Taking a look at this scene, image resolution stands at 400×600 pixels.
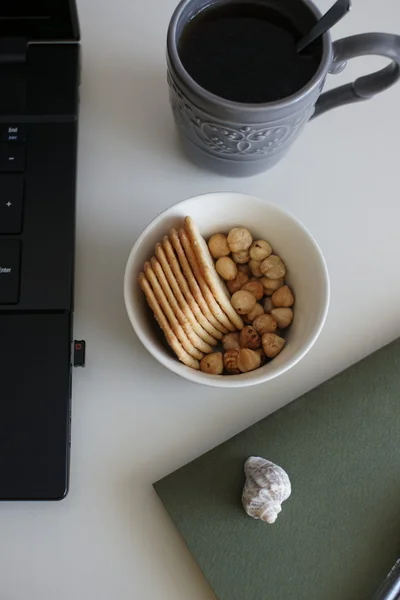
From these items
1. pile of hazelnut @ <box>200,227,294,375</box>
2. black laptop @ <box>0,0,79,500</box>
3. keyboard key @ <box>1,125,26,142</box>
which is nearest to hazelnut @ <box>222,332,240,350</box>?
pile of hazelnut @ <box>200,227,294,375</box>

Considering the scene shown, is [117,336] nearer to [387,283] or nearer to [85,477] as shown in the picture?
[85,477]

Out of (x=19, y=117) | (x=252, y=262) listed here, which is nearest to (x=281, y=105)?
(x=252, y=262)

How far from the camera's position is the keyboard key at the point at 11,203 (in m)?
0.45

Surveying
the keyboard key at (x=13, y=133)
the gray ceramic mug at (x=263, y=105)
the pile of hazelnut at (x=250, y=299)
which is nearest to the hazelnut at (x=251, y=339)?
the pile of hazelnut at (x=250, y=299)

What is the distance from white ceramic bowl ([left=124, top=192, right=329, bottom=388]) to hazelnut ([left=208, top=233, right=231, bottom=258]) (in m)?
0.01

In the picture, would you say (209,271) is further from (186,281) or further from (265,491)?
(265,491)

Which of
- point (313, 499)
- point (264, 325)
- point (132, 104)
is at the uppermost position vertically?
point (132, 104)

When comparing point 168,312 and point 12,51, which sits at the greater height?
point 12,51

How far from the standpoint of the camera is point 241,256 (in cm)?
43

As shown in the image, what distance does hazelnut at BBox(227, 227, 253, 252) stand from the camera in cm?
43

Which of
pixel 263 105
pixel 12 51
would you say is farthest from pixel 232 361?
pixel 12 51

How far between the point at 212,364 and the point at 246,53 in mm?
191

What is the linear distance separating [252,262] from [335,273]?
76mm

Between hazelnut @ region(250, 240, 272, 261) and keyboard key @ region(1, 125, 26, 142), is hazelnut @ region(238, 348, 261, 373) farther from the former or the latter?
keyboard key @ region(1, 125, 26, 142)
